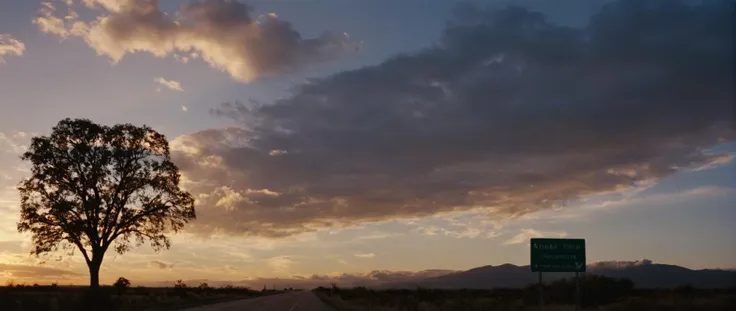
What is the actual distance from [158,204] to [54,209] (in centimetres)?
736

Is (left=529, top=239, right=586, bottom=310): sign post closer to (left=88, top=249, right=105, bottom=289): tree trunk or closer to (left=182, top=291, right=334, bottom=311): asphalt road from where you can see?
(left=182, top=291, right=334, bottom=311): asphalt road

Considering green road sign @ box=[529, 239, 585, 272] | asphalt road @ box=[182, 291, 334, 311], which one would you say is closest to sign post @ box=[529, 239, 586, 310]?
green road sign @ box=[529, 239, 585, 272]

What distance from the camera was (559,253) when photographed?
34.5m

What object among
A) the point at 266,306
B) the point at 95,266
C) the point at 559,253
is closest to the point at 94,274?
the point at 95,266

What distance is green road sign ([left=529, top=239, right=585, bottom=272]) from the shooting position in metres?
34.5

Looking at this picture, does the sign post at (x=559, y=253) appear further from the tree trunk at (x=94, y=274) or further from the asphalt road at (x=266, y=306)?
the tree trunk at (x=94, y=274)

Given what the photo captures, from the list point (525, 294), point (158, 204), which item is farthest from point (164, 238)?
point (525, 294)

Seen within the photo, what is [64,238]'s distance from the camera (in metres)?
46.7

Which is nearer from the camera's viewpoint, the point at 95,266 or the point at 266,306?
the point at 95,266

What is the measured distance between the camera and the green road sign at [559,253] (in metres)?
34.5

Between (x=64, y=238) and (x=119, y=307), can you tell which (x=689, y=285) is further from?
(x=64, y=238)

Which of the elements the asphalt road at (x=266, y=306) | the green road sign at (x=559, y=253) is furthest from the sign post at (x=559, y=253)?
the asphalt road at (x=266, y=306)

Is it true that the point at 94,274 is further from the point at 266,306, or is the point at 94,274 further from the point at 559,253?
the point at 559,253

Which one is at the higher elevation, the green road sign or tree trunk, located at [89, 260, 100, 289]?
the green road sign
